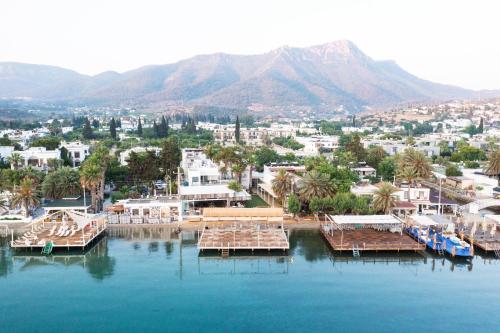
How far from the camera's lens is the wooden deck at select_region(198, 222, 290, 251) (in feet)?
135

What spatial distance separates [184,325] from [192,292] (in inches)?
185

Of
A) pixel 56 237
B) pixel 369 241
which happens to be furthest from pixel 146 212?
pixel 369 241

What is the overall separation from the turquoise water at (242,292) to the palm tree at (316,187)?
757 centimetres

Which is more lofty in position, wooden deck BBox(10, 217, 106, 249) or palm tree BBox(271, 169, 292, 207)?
palm tree BBox(271, 169, 292, 207)

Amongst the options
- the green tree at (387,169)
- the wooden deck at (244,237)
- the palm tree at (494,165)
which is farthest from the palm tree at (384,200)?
the palm tree at (494,165)

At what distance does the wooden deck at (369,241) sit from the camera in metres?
41.3

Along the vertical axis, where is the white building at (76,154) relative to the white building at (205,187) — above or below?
above

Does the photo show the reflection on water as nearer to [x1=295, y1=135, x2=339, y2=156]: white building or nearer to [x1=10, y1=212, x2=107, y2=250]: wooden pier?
[x1=10, y1=212, x2=107, y2=250]: wooden pier

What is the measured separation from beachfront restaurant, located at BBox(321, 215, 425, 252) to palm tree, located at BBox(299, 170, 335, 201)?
3095 mm

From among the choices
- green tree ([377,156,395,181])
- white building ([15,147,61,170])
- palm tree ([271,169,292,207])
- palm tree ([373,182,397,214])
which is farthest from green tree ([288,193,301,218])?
white building ([15,147,61,170])

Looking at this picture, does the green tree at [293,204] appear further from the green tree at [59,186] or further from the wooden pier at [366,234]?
the green tree at [59,186]

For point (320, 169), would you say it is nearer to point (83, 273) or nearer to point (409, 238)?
point (409, 238)

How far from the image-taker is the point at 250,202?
5872 centimetres

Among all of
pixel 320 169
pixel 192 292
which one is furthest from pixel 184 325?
pixel 320 169
